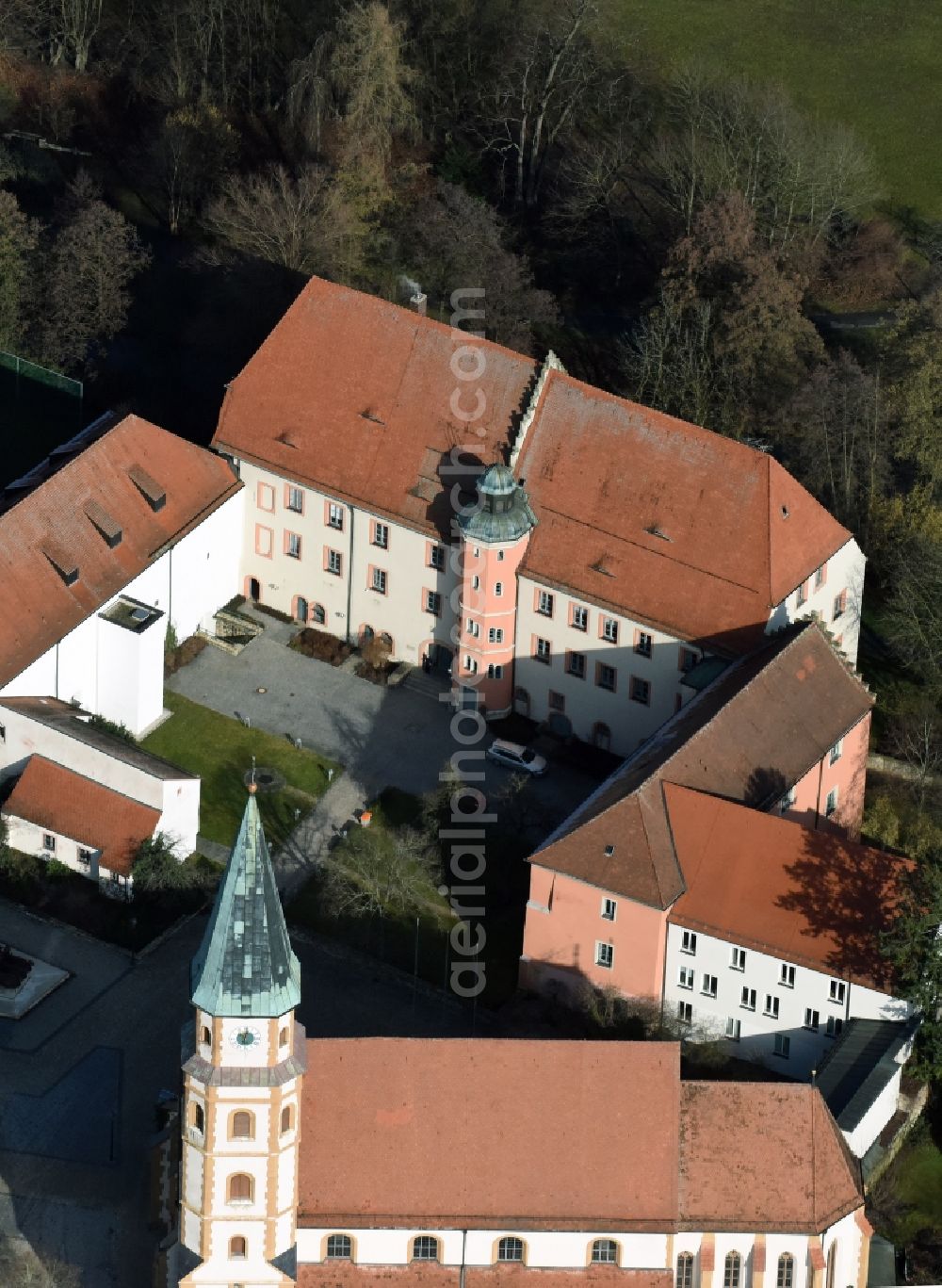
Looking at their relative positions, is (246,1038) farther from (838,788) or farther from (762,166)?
(762,166)

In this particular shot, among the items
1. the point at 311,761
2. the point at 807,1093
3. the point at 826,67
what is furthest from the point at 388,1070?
the point at 826,67

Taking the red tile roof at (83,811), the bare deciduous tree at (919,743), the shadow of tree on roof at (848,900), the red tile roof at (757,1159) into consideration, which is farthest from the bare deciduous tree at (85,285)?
the red tile roof at (757,1159)

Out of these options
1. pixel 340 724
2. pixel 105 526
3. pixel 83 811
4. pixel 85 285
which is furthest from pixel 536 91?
pixel 83 811

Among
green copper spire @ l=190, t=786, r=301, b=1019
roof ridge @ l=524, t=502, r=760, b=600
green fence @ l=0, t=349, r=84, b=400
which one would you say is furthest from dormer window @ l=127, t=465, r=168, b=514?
Answer: green copper spire @ l=190, t=786, r=301, b=1019

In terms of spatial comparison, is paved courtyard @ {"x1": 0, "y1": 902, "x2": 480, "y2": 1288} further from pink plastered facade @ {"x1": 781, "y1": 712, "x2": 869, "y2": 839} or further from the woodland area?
the woodland area

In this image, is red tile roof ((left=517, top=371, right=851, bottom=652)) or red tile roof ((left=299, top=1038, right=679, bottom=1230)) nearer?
red tile roof ((left=299, top=1038, right=679, bottom=1230))
